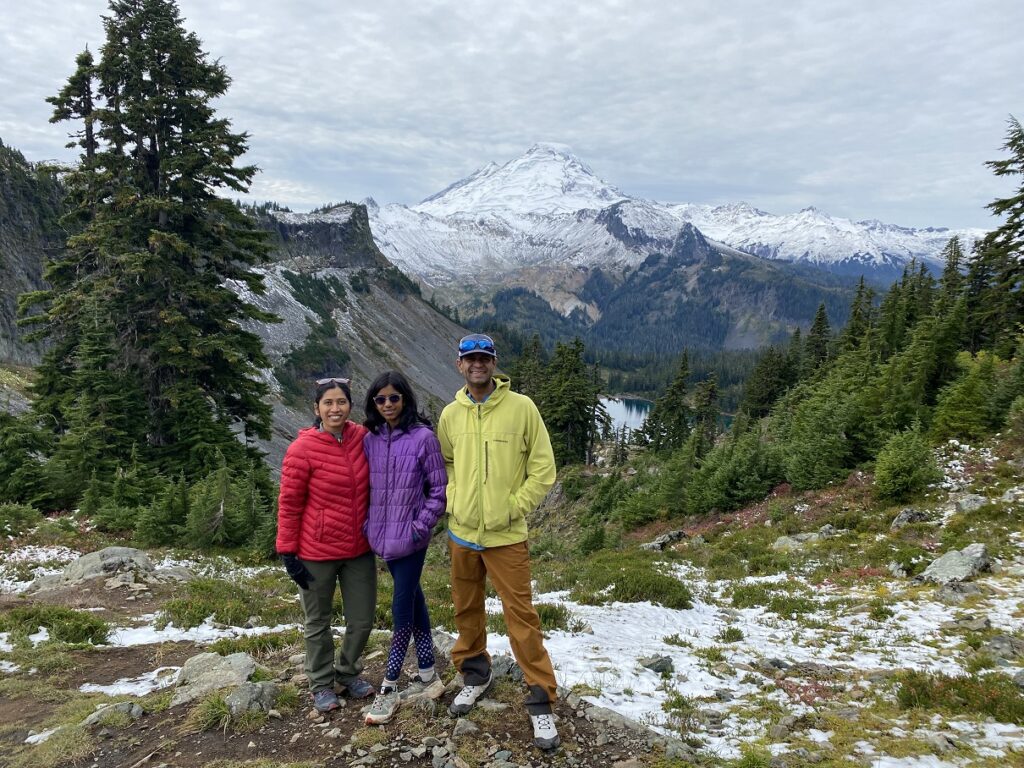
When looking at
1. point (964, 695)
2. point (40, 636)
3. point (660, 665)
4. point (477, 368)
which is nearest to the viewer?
point (477, 368)

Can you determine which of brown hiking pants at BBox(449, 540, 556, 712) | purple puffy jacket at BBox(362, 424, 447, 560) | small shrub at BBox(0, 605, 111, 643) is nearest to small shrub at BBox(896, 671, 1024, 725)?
brown hiking pants at BBox(449, 540, 556, 712)

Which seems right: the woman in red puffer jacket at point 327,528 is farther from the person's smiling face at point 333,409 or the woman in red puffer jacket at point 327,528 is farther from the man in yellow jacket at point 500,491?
the man in yellow jacket at point 500,491

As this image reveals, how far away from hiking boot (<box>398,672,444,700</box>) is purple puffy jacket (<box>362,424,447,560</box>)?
4.72 ft

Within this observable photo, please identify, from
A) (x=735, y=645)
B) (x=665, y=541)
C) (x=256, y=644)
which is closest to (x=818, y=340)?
(x=665, y=541)

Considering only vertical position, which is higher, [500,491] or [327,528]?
[500,491]

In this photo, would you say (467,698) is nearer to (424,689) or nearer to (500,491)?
(424,689)

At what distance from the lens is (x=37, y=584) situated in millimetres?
9781

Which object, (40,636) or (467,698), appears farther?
(40,636)

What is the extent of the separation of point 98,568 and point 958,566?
16208 millimetres

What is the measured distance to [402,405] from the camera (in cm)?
508

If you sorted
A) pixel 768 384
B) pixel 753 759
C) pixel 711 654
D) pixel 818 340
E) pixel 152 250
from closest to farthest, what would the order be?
1. pixel 753 759
2. pixel 711 654
3. pixel 152 250
4. pixel 818 340
5. pixel 768 384

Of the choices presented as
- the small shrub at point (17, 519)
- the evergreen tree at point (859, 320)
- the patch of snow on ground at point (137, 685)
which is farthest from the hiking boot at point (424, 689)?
the evergreen tree at point (859, 320)

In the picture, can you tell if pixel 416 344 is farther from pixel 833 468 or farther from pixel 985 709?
pixel 985 709

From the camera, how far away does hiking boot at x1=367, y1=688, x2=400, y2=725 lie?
190 inches
